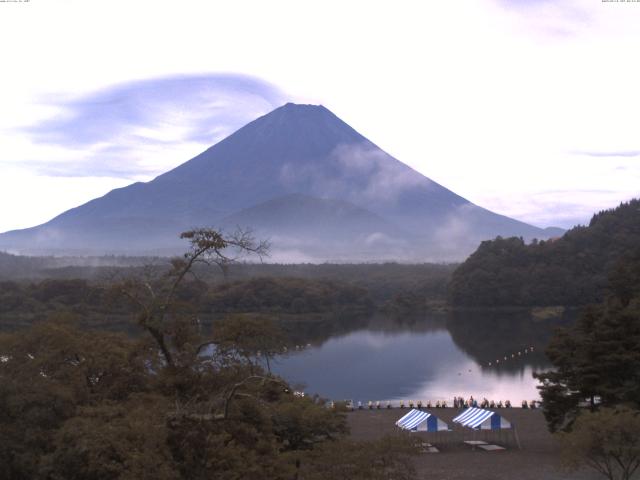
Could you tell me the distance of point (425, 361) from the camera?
89.1 feet

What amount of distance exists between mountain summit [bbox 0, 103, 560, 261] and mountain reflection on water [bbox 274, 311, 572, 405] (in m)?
85.2

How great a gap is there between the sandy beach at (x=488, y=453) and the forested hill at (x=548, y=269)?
3188 cm

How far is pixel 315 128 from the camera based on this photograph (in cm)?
14725

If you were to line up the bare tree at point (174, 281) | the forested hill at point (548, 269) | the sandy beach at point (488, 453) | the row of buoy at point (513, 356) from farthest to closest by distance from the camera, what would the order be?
the forested hill at point (548, 269)
the row of buoy at point (513, 356)
the sandy beach at point (488, 453)
the bare tree at point (174, 281)

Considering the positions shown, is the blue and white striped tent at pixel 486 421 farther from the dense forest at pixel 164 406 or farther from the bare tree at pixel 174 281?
the bare tree at pixel 174 281

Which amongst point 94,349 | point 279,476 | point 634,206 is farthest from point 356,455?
point 634,206

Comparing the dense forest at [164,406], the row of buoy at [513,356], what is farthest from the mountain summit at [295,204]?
the dense forest at [164,406]

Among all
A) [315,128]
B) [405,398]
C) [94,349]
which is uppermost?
[315,128]

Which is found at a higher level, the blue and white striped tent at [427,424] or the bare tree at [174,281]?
the bare tree at [174,281]

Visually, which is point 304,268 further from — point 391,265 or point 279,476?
point 279,476

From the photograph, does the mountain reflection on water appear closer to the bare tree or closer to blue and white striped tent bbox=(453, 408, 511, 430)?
blue and white striped tent bbox=(453, 408, 511, 430)

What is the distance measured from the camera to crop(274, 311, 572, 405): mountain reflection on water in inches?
851

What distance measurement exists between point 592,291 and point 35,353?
1659 inches

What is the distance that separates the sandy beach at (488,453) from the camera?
11281mm
